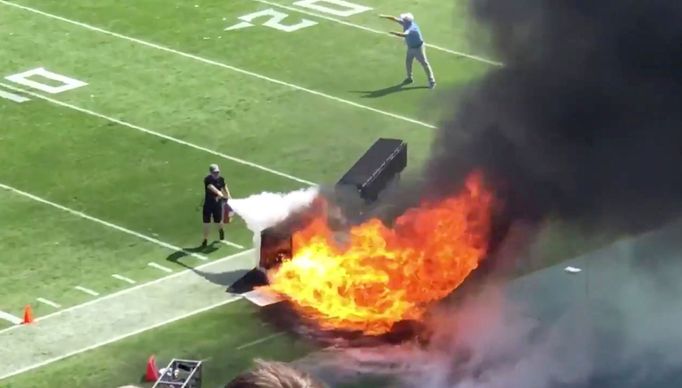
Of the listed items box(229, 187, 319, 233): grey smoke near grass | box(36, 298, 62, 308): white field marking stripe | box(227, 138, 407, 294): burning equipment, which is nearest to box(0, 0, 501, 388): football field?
box(36, 298, 62, 308): white field marking stripe

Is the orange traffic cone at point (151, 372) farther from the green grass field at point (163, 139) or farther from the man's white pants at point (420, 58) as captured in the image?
the man's white pants at point (420, 58)

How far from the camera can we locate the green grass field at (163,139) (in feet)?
67.4

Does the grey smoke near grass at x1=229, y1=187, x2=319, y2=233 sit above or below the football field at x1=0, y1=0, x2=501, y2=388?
above

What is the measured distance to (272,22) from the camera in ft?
108

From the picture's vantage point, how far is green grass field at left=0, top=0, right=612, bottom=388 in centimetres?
2055

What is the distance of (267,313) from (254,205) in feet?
6.23

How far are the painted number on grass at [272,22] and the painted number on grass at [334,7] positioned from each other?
0.76m

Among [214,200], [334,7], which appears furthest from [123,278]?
[334,7]

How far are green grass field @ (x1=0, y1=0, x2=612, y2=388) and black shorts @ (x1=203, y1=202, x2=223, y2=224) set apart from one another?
440mm

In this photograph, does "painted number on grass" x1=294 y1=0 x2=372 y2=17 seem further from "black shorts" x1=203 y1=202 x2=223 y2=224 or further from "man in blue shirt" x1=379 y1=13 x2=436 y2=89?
"black shorts" x1=203 y1=202 x2=223 y2=224

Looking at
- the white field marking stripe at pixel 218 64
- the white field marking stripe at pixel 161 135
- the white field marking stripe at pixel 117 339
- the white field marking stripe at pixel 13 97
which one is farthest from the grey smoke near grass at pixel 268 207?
the white field marking stripe at pixel 13 97

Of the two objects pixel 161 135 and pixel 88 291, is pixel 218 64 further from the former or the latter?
pixel 88 291

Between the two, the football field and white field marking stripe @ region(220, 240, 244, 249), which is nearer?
the football field

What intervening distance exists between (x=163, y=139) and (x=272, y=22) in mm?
6595
